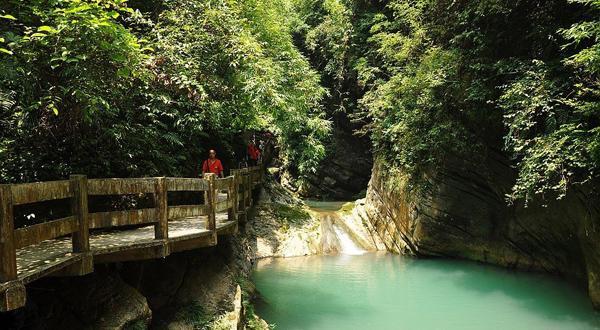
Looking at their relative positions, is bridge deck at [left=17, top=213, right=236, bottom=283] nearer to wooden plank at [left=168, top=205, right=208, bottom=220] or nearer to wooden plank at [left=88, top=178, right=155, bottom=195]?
wooden plank at [left=168, top=205, right=208, bottom=220]

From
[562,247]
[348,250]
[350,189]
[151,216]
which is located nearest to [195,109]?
[151,216]

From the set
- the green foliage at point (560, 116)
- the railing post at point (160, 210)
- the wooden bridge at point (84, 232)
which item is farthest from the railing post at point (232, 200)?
the green foliage at point (560, 116)

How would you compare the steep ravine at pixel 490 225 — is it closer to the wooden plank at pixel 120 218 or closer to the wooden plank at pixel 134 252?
the wooden plank at pixel 134 252

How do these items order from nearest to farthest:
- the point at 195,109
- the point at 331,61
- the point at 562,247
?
the point at 195,109, the point at 562,247, the point at 331,61

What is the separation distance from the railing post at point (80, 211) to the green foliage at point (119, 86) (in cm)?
124

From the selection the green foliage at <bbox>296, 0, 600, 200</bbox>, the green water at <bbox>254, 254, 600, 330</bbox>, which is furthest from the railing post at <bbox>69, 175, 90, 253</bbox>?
the green foliage at <bbox>296, 0, 600, 200</bbox>

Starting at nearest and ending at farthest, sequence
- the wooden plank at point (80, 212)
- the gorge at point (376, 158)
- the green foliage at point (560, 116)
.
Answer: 1. the wooden plank at point (80, 212)
2. the gorge at point (376, 158)
3. the green foliage at point (560, 116)

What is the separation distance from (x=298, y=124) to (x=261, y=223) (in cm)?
603

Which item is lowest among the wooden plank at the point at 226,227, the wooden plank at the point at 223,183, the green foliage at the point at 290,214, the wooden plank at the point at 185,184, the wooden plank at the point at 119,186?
the green foliage at the point at 290,214

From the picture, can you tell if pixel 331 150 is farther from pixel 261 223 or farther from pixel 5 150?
pixel 5 150

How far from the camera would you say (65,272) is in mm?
4762

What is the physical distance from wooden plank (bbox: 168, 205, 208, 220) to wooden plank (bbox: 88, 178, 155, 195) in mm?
591

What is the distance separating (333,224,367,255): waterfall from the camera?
16.2m

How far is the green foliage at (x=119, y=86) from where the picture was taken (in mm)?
5648
